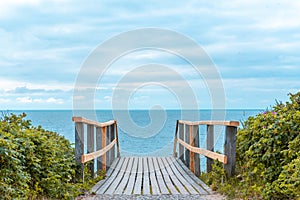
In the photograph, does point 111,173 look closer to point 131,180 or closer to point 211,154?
point 131,180

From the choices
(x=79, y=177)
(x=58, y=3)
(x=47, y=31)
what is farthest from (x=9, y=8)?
(x=79, y=177)

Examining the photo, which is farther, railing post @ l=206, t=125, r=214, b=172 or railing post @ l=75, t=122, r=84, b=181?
railing post @ l=206, t=125, r=214, b=172

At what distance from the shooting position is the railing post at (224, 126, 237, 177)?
19.9 ft

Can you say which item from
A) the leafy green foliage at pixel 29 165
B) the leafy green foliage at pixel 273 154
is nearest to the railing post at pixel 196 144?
the leafy green foliage at pixel 273 154

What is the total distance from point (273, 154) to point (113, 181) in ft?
11.2

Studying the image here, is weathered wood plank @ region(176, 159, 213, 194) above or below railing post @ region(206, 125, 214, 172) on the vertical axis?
below

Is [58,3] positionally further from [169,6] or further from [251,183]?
[251,183]

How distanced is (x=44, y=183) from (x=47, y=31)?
10265 mm

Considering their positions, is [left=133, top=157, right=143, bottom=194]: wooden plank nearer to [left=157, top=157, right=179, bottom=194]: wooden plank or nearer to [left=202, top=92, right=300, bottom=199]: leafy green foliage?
[left=157, top=157, right=179, bottom=194]: wooden plank

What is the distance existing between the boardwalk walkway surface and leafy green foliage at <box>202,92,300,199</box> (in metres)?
0.84

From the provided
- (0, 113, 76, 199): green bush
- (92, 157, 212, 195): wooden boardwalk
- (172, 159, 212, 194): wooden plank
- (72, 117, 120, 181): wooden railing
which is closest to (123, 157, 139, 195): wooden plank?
(92, 157, 212, 195): wooden boardwalk

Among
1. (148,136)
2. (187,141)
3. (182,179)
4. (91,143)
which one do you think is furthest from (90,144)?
(148,136)

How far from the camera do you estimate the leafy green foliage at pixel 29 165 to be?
369cm

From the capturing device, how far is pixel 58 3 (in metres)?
11.5
